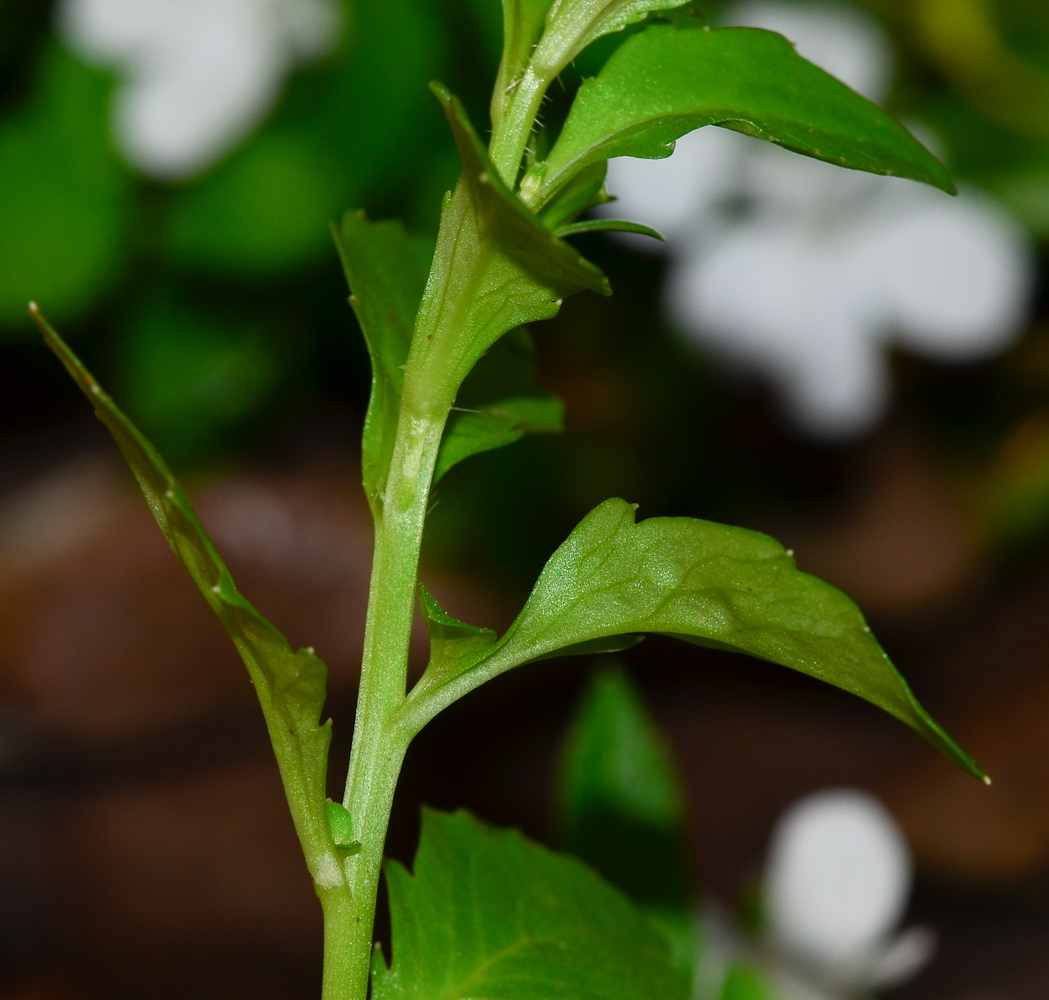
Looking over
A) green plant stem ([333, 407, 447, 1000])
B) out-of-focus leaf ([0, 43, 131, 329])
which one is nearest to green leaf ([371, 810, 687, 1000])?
green plant stem ([333, 407, 447, 1000])

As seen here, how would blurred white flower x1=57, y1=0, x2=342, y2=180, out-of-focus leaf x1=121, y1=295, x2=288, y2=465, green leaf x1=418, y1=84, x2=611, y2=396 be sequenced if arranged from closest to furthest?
green leaf x1=418, y1=84, x2=611, y2=396, blurred white flower x1=57, y1=0, x2=342, y2=180, out-of-focus leaf x1=121, y1=295, x2=288, y2=465

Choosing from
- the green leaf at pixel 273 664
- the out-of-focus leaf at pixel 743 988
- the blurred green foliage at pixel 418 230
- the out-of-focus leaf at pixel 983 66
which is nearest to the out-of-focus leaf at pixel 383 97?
the blurred green foliage at pixel 418 230

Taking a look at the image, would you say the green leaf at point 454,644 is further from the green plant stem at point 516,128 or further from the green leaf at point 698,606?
the green plant stem at point 516,128

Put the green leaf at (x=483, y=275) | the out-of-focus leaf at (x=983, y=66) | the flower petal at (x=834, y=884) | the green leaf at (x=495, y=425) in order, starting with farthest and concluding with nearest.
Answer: the out-of-focus leaf at (x=983, y=66), the flower petal at (x=834, y=884), the green leaf at (x=495, y=425), the green leaf at (x=483, y=275)

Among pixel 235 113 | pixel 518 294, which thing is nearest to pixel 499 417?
pixel 518 294

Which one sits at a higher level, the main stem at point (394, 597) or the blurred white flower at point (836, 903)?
the main stem at point (394, 597)

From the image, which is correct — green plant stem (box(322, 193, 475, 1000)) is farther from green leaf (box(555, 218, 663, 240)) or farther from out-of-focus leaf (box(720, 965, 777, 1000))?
out-of-focus leaf (box(720, 965, 777, 1000))
